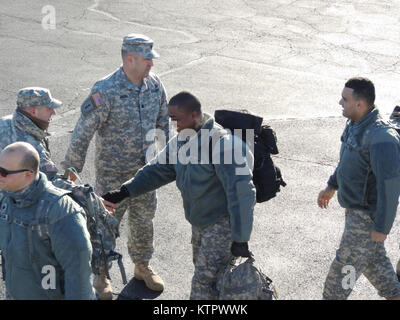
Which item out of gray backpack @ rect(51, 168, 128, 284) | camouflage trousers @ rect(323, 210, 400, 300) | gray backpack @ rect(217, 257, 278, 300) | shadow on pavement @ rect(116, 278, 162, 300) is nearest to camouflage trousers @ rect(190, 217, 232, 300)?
gray backpack @ rect(217, 257, 278, 300)

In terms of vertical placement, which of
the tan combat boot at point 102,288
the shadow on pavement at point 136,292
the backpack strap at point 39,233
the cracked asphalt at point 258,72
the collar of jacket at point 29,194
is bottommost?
the shadow on pavement at point 136,292

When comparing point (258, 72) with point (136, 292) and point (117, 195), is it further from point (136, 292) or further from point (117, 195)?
point (117, 195)

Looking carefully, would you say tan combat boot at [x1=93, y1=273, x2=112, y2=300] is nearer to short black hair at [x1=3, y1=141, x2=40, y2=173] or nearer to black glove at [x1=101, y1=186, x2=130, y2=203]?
black glove at [x1=101, y1=186, x2=130, y2=203]

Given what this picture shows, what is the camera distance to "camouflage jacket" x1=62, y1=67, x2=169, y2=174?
6074mm

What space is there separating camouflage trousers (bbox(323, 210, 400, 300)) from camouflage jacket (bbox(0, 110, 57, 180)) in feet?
8.27

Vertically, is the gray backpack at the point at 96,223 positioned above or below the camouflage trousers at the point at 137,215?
above

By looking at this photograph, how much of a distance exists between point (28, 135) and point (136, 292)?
2071 mm

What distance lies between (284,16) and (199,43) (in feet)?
10.9

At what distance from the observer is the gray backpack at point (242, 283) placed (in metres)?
4.75

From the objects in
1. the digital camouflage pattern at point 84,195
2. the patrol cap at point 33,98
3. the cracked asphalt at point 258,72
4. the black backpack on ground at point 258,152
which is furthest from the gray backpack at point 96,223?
the cracked asphalt at point 258,72

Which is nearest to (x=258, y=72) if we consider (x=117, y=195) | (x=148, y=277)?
(x=148, y=277)

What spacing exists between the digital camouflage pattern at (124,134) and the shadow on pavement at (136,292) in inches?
9.5

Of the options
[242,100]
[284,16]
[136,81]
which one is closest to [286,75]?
[242,100]

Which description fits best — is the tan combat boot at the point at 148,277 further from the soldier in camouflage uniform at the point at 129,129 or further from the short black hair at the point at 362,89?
the short black hair at the point at 362,89
